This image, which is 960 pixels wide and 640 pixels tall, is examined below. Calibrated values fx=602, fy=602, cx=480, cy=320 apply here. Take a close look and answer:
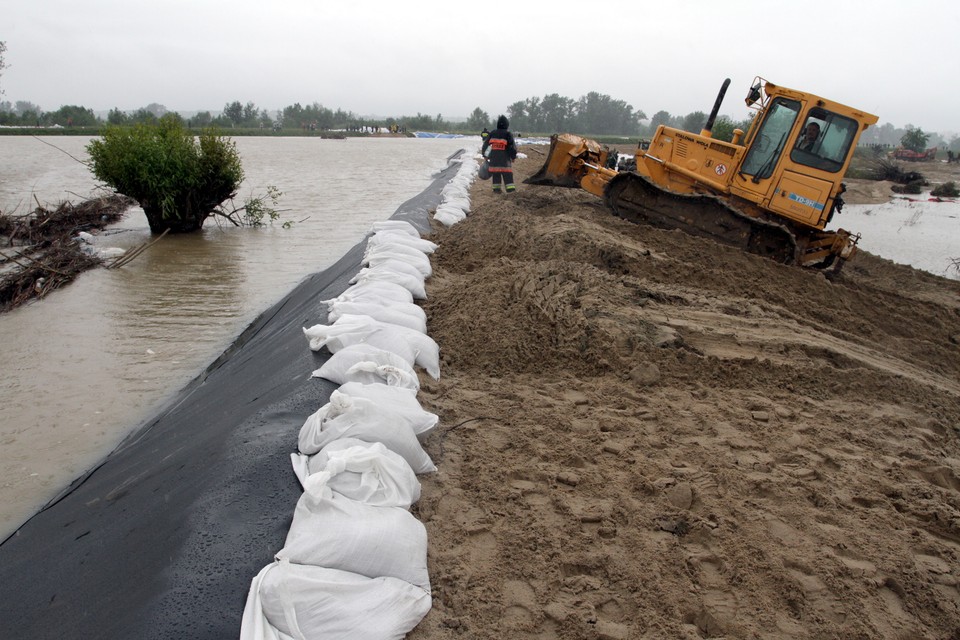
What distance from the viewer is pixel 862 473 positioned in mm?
2848

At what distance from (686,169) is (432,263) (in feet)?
12.5

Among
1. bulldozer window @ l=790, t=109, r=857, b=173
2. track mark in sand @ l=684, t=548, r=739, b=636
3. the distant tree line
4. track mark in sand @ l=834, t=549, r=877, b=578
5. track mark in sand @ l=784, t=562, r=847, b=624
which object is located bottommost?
the distant tree line

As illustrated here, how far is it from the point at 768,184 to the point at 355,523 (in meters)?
6.77

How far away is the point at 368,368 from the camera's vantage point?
3006 mm

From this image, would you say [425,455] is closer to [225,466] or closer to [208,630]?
[225,466]

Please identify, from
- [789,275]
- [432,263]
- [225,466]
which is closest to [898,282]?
[789,275]

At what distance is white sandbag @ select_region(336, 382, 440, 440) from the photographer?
2580mm

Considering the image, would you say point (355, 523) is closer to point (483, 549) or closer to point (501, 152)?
point (483, 549)

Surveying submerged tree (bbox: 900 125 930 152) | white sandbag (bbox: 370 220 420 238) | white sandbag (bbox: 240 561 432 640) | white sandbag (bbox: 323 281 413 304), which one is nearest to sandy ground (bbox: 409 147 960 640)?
white sandbag (bbox: 240 561 432 640)

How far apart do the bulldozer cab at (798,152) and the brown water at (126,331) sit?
19.1 feet

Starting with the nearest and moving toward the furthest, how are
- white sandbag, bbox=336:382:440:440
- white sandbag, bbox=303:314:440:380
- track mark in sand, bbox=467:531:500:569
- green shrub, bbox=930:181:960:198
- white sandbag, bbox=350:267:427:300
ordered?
track mark in sand, bbox=467:531:500:569
white sandbag, bbox=336:382:440:440
white sandbag, bbox=303:314:440:380
white sandbag, bbox=350:267:427:300
green shrub, bbox=930:181:960:198

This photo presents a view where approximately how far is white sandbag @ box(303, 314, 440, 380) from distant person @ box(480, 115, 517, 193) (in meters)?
7.19

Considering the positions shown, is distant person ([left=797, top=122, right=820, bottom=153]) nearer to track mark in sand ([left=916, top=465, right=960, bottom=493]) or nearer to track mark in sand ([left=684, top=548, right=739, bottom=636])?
track mark in sand ([left=916, top=465, right=960, bottom=493])

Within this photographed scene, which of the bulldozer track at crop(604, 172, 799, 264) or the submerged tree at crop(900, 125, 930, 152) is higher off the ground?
the bulldozer track at crop(604, 172, 799, 264)
